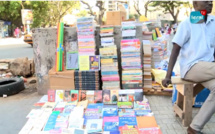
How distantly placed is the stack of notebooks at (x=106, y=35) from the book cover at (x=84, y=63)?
44 centimetres

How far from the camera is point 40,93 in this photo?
4.63 metres

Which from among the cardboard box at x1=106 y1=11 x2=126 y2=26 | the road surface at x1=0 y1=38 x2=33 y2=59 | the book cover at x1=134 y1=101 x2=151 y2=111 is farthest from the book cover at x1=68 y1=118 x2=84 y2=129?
the road surface at x1=0 y1=38 x2=33 y2=59

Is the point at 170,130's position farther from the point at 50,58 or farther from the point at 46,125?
the point at 50,58

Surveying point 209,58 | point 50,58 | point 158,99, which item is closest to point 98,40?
point 50,58

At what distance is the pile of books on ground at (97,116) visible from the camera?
279 centimetres

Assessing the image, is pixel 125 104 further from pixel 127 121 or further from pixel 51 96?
pixel 51 96

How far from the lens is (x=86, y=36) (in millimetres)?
4078

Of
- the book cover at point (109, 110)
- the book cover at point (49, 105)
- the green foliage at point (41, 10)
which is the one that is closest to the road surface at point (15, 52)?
the book cover at point (49, 105)

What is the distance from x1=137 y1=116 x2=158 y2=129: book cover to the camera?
2.89 m

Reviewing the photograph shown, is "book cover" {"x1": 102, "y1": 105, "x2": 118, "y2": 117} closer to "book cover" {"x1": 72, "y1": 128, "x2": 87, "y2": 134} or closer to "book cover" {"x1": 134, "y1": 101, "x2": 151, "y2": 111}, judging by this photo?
"book cover" {"x1": 134, "y1": 101, "x2": 151, "y2": 111}

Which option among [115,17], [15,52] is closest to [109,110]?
[115,17]

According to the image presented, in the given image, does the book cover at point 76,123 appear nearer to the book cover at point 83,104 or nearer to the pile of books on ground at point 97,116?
the pile of books on ground at point 97,116

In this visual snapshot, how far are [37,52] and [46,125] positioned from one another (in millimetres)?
2032

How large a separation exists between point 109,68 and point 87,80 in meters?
0.48
